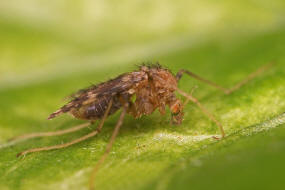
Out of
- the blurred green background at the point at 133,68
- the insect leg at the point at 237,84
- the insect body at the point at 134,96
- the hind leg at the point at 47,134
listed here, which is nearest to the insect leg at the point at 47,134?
the hind leg at the point at 47,134

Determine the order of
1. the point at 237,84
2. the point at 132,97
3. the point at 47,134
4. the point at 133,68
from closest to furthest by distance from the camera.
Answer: the point at 47,134
the point at 132,97
the point at 237,84
the point at 133,68

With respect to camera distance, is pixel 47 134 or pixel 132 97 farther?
pixel 132 97

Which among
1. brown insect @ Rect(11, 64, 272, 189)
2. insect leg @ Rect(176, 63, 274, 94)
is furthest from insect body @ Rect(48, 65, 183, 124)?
insect leg @ Rect(176, 63, 274, 94)

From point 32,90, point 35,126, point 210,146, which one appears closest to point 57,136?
point 35,126

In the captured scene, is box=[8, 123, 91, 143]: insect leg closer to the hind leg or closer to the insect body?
the hind leg

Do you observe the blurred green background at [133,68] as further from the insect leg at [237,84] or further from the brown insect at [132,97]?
the brown insect at [132,97]

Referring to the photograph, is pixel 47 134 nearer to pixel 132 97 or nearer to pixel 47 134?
pixel 47 134

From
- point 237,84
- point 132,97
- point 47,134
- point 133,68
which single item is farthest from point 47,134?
point 237,84

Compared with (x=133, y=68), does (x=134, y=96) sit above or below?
below

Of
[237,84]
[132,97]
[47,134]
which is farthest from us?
[237,84]
